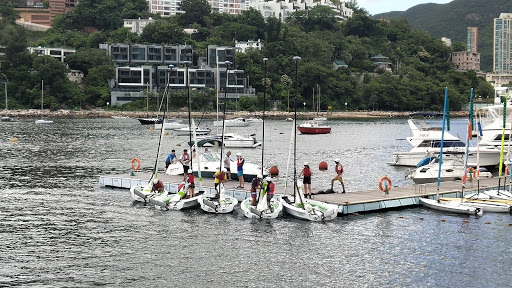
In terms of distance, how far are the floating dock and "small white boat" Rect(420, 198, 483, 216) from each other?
2.62 ft

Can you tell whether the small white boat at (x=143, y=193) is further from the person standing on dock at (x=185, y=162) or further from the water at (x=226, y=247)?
the person standing on dock at (x=185, y=162)

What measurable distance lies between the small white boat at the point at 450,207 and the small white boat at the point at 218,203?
10185 mm

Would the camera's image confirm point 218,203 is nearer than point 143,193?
Yes

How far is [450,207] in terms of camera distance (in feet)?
121

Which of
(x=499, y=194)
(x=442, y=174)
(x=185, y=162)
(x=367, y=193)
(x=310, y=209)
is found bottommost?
(x=310, y=209)

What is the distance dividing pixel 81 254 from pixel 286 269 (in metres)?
8.59

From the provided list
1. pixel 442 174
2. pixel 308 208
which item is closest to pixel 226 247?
pixel 308 208

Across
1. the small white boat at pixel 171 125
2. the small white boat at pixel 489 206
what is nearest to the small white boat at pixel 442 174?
the small white boat at pixel 489 206

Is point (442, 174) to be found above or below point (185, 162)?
below

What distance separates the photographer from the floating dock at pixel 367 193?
121ft

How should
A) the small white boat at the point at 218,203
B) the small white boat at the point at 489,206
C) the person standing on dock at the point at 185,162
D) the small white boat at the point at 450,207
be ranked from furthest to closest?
the person standing on dock at the point at 185,162
the small white boat at the point at 218,203
the small white boat at the point at 489,206
the small white boat at the point at 450,207

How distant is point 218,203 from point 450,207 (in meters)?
11.9

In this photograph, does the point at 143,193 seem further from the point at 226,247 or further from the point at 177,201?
the point at 226,247

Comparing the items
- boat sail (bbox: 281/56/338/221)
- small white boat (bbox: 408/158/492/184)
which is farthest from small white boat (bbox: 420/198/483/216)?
Answer: small white boat (bbox: 408/158/492/184)
